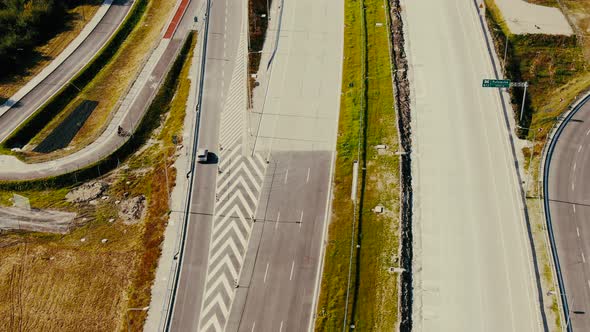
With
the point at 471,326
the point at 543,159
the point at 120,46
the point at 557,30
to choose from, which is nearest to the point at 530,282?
the point at 471,326

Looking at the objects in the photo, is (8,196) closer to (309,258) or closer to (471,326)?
(309,258)

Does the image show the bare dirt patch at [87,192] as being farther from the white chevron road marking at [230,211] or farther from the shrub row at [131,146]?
the white chevron road marking at [230,211]

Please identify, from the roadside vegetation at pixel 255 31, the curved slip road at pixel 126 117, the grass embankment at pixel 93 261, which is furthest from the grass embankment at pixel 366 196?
the curved slip road at pixel 126 117

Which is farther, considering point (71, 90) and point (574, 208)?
point (71, 90)

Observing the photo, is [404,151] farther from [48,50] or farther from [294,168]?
[48,50]

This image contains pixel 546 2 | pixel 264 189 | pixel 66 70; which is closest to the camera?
pixel 264 189

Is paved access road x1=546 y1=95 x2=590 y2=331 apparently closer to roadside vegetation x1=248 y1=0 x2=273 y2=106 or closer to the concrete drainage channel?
the concrete drainage channel

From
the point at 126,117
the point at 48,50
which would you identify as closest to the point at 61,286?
the point at 126,117
